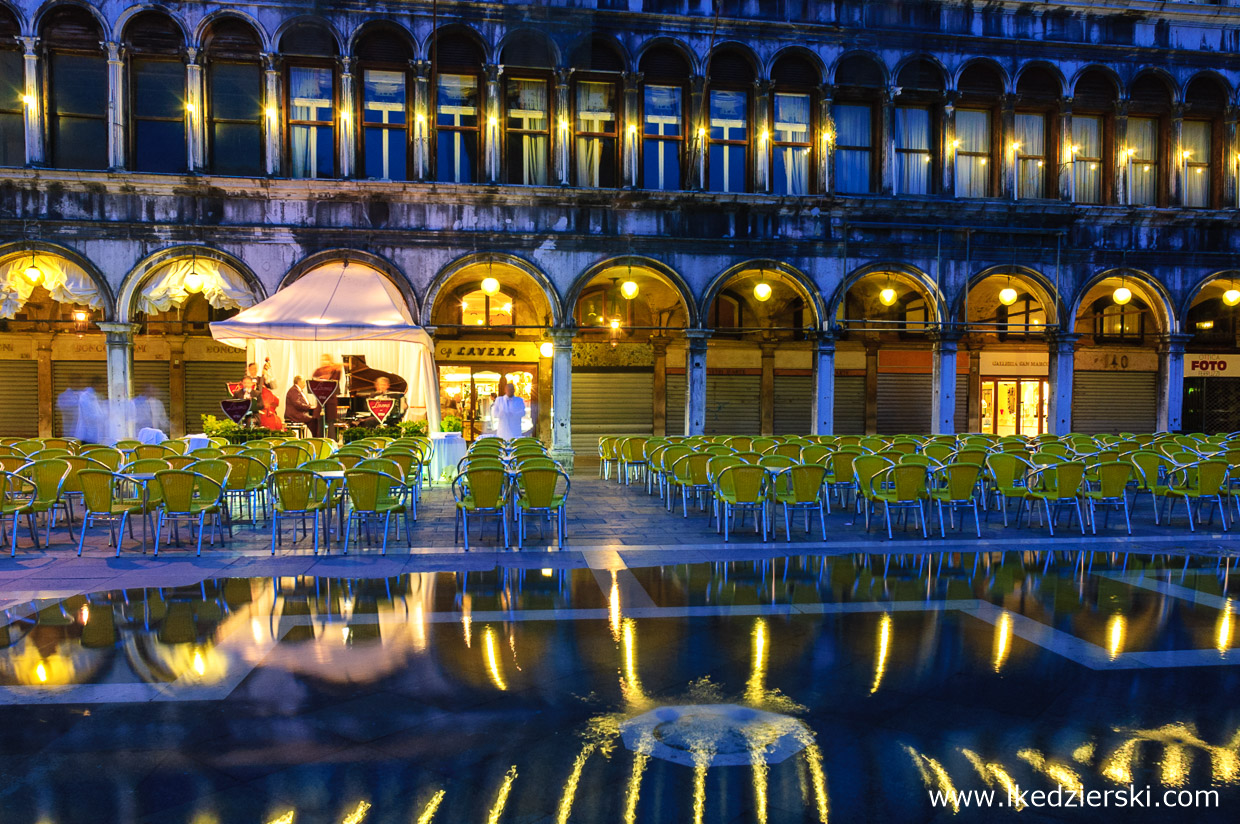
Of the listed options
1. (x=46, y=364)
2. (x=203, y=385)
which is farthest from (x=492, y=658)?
(x=46, y=364)

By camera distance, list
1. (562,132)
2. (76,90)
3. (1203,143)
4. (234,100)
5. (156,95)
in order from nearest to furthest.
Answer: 1. (76,90)
2. (156,95)
3. (234,100)
4. (562,132)
5. (1203,143)

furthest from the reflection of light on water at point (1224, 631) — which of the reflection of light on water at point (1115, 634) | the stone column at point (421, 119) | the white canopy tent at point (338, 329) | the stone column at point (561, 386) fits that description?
the stone column at point (421, 119)

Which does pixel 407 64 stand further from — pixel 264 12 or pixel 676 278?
pixel 676 278

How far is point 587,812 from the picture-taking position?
3.12 m

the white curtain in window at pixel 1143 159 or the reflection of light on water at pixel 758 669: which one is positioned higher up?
the white curtain in window at pixel 1143 159

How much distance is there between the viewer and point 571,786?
10.9 feet

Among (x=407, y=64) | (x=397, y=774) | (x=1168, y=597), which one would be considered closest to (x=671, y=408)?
(x=407, y=64)

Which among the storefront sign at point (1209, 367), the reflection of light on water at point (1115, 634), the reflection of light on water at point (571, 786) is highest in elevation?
the storefront sign at point (1209, 367)

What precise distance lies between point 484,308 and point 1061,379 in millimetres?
16017

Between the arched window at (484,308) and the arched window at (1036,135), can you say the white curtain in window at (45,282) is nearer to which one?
the arched window at (484,308)

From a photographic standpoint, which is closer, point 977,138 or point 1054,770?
point 1054,770

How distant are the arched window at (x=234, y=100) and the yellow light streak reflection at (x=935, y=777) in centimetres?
1831

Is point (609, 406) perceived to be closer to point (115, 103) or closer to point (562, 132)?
point (562, 132)

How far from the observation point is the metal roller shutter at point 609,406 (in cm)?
2298
